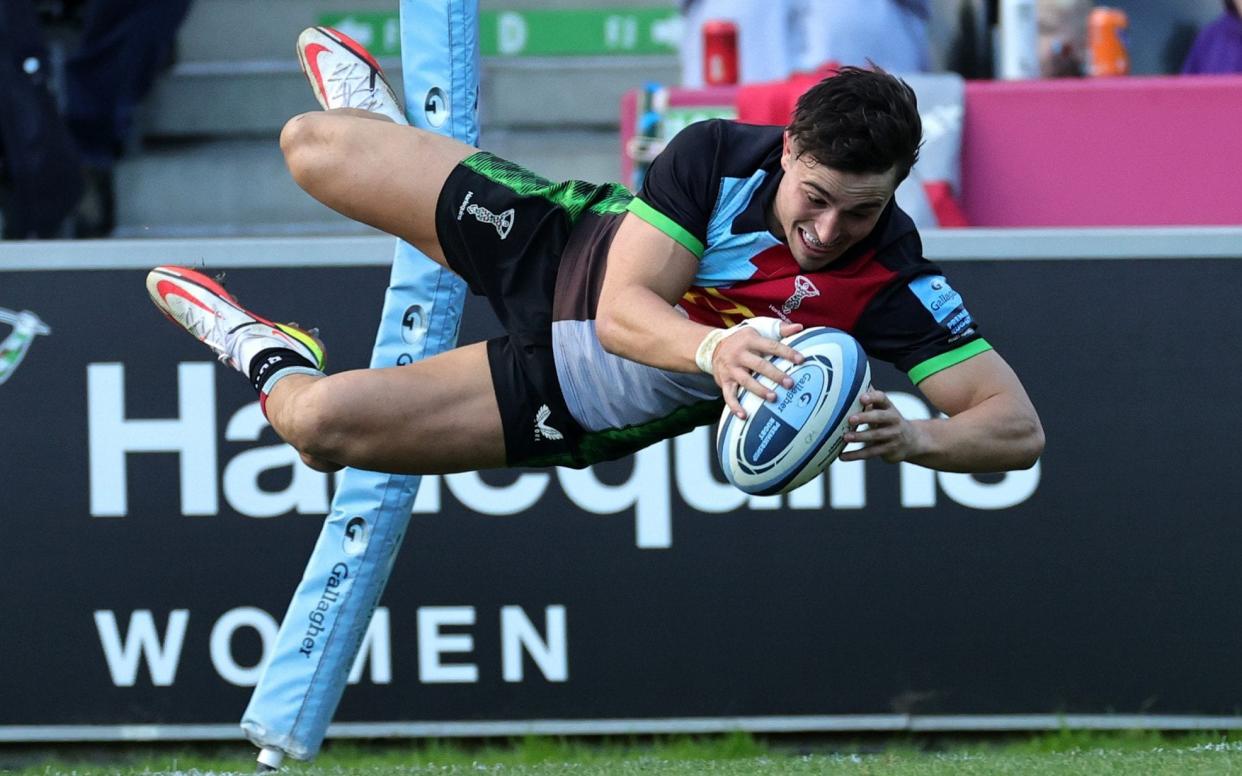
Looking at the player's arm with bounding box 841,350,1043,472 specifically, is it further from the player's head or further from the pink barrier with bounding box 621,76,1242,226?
the pink barrier with bounding box 621,76,1242,226

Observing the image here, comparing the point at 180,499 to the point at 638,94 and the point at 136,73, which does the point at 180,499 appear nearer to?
the point at 638,94

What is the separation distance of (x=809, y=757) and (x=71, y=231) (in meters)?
4.70

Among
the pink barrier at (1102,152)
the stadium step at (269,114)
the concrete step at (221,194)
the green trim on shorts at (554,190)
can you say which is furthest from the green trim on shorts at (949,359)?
the concrete step at (221,194)

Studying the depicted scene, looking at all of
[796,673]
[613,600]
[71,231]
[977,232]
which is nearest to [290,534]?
[613,600]

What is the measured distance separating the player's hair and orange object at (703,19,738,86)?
10.4 feet

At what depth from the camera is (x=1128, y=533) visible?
5.20 metres

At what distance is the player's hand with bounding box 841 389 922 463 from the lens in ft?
11.5

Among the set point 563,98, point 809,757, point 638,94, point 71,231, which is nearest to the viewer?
point 809,757

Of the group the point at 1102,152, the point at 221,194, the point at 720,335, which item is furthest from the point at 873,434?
the point at 221,194

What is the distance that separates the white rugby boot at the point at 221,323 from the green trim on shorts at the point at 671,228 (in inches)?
42.7

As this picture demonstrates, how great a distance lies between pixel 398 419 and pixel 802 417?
1.20m

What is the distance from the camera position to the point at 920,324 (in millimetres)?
4082

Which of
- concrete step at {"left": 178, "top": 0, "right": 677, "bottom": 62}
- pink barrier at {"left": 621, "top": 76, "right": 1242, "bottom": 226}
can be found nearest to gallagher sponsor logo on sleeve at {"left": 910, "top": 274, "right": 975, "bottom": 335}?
→ pink barrier at {"left": 621, "top": 76, "right": 1242, "bottom": 226}

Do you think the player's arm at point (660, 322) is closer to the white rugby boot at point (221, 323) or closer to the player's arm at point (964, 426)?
the player's arm at point (964, 426)
